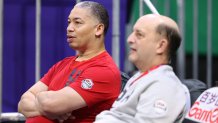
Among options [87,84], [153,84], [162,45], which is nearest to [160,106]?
[153,84]

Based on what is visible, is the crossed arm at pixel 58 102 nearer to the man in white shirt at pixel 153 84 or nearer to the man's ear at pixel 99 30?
the man in white shirt at pixel 153 84

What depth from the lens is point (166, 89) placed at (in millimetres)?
2586

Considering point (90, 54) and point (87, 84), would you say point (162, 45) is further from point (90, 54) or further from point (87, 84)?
point (90, 54)

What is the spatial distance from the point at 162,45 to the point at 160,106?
13.2 inches

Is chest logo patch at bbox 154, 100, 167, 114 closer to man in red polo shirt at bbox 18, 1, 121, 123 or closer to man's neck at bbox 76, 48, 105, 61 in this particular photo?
man in red polo shirt at bbox 18, 1, 121, 123

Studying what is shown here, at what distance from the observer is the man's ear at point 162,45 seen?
2.72 metres

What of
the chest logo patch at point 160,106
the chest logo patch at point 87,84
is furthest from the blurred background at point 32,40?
the chest logo patch at point 160,106

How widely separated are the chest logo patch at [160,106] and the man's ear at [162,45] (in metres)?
0.29

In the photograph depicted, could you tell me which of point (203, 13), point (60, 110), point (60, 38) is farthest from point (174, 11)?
point (60, 110)

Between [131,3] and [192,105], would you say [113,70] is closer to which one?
[192,105]

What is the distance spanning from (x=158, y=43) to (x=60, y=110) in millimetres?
703

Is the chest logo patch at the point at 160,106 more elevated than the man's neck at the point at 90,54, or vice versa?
the man's neck at the point at 90,54

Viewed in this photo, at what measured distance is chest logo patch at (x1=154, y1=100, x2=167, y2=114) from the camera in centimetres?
254

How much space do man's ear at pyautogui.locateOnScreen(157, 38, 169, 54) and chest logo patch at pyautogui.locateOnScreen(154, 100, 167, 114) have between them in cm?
29
